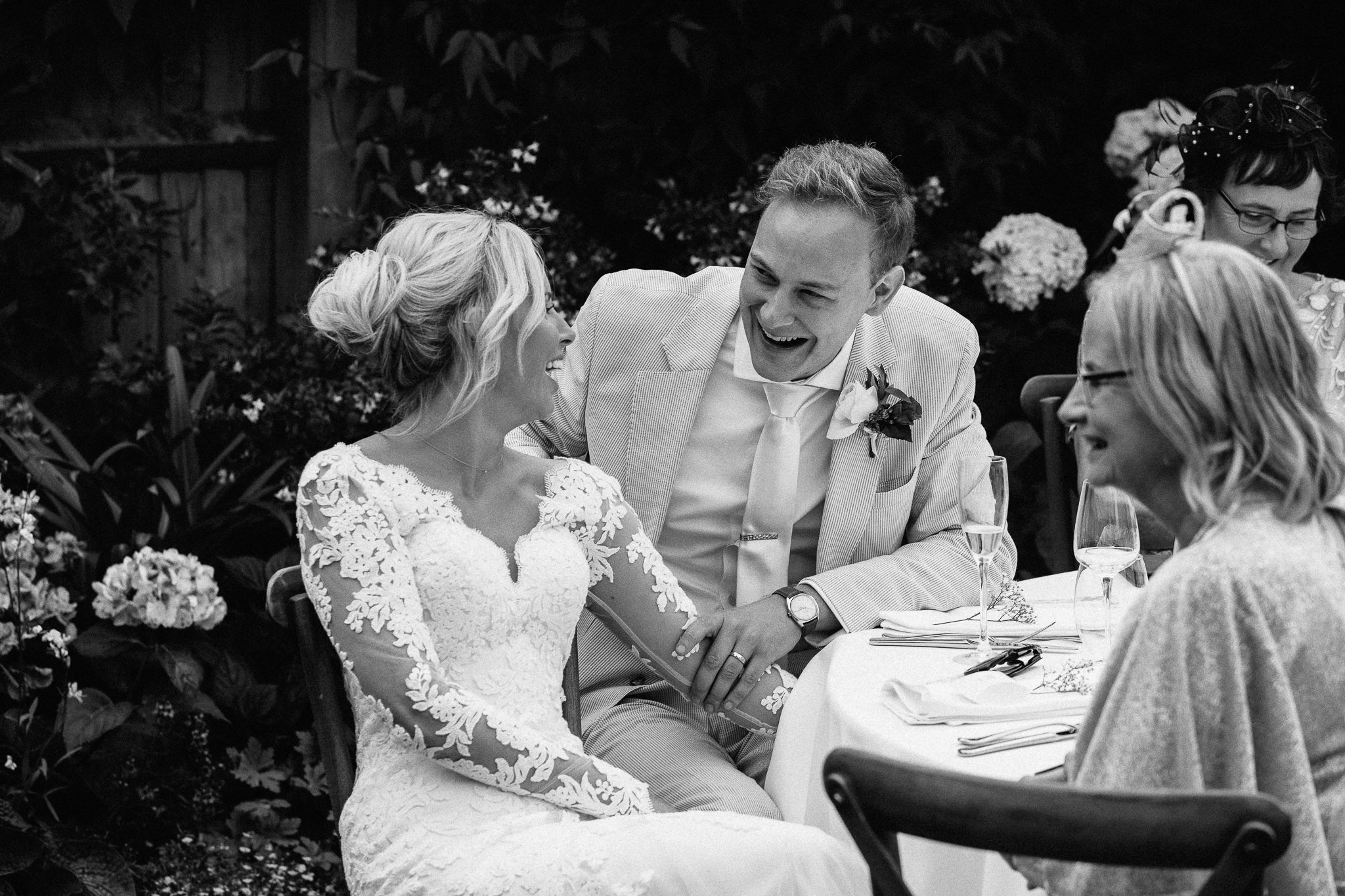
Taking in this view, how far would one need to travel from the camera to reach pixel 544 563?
2.49 metres

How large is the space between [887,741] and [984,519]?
1.59 ft

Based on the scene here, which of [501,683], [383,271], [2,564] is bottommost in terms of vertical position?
[2,564]

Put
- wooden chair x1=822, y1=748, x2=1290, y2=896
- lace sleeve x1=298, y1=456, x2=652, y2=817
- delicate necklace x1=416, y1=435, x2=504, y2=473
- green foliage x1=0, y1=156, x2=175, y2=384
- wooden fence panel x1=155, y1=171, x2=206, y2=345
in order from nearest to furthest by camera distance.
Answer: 1. wooden chair x1=822, y1=748, x2=1290, y2=896
2. lace sleeve x1=298, y1=456, x2=652, y2=817
3. delicate necklace x1=416, y1=435, x2=504, y2=473
4. green foliage x1=0, y1=156, x2=175, y2=384
5. wooden fence panel x1=155, y1=171, x2=206, y2=345

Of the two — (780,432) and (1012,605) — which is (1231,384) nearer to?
(1012,605)

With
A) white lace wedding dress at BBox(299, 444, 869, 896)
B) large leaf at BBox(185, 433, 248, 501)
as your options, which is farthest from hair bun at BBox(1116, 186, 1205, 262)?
large leaf at BBox(185, 433, 248, 501)

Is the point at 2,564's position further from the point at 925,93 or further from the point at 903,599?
the point at 925,93

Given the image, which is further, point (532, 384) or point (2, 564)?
point (2, 564)

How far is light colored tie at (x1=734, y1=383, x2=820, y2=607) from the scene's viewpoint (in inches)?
119

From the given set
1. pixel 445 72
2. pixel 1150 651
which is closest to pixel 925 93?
pixel 445 72

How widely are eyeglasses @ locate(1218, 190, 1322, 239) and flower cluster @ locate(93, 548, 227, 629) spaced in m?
2.54

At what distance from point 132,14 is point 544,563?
8.40ft

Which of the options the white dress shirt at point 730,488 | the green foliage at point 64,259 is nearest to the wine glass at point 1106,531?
the white dress shirt at point 730,488

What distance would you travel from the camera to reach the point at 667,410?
304 cm

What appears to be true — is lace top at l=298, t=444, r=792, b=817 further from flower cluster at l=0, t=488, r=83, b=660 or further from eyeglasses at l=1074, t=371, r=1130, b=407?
flower cluster at l=0, t=488, r=83, b=660
